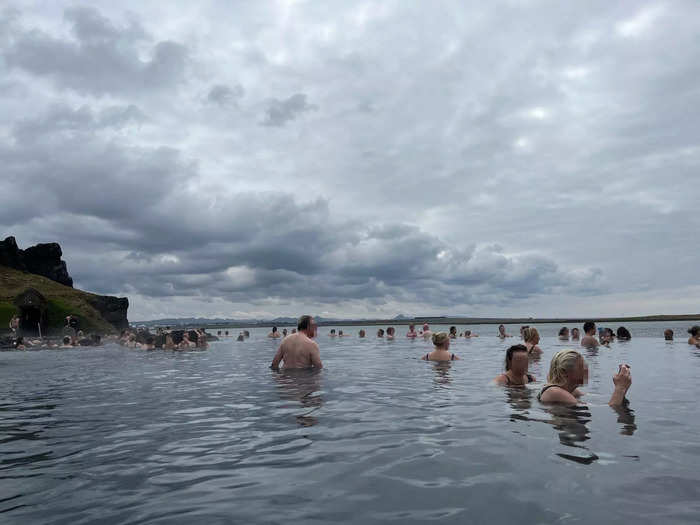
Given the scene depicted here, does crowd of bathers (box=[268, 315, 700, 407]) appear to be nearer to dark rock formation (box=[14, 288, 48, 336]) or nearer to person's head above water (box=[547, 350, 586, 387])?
person's head above water (box=[547, 350, 586, 387])

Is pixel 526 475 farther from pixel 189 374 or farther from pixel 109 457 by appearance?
pixel 189 374

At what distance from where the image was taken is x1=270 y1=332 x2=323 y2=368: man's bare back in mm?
15464

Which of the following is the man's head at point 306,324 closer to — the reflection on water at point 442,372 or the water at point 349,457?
the water at point 349,457

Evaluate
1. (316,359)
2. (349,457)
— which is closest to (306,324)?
(316,359)

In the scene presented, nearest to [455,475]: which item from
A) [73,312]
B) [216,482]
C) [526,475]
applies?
[526,475]

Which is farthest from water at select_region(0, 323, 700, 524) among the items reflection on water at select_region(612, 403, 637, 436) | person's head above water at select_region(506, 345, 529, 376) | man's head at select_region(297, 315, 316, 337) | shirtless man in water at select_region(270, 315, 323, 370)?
shirtless man in water at select_region(270, 315, 323, 370)

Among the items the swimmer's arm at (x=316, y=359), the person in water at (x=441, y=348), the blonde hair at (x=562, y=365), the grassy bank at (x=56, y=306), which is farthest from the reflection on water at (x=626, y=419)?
the grassy bank at (x=56, y=306)

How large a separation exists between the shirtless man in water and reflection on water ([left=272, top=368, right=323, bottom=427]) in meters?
0.32

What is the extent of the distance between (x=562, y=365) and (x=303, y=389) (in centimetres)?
611

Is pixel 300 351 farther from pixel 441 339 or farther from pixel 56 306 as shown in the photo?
pixel 56 306

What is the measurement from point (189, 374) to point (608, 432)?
1399cm

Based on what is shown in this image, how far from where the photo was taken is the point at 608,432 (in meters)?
7.42

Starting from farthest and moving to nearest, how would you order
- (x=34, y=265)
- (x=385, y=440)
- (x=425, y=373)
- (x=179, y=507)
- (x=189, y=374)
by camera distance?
(x=34, y=265)
(x=189, y=374)
(x=425, y=373)
(x=385, y=440)
(x=179, y=507)

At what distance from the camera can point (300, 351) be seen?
15555mm
